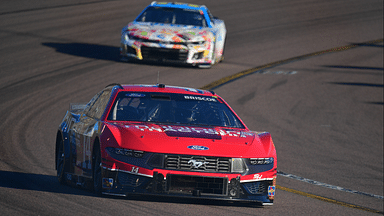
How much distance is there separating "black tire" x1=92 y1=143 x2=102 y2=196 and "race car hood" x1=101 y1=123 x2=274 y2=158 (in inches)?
8.3

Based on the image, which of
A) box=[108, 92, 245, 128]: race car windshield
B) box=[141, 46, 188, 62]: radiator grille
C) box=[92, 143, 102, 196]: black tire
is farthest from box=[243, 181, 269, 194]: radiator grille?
box=[141, 46, 188, 62]: radiator grille

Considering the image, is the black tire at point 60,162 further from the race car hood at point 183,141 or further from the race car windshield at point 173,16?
the race car windshield at point 173,16

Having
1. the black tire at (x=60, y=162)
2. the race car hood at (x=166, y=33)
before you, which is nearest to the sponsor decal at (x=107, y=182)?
the black tire at (x=60, y=162)

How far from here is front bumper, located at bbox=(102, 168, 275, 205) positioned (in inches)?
250

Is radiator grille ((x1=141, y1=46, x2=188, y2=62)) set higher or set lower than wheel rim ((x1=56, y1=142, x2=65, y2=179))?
lower

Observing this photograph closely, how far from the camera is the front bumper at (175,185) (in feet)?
20.8

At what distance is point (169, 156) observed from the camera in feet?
21.0

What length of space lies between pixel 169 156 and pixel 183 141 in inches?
9.1

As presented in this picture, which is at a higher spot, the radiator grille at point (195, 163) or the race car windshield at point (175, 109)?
the race car windshield at point (175, 109)

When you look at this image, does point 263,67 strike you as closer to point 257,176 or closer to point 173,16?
point 173,16

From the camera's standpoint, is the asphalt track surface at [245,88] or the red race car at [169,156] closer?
the red race car at [169,156]

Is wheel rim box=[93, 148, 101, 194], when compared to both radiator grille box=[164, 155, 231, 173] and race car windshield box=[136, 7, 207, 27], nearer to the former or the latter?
radiator grille box=[164, 155, 231, 173]

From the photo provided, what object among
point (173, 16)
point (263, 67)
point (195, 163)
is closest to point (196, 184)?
point (195, 163)

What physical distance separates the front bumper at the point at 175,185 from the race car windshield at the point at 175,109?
1114 mm
